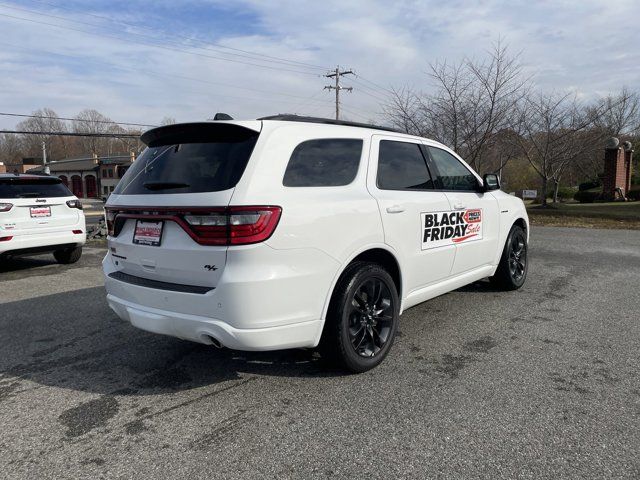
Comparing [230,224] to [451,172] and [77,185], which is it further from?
[77,185]

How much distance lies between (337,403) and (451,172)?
106 inches

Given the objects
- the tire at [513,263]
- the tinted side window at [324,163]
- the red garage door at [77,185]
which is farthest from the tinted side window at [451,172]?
the red garage door at [77,185]

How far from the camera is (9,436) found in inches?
112

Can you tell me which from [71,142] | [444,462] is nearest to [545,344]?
[444,462]

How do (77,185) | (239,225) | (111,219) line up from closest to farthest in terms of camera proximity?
(239,225)
(111,219)
(77,185)

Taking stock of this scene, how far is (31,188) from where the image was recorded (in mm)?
7785

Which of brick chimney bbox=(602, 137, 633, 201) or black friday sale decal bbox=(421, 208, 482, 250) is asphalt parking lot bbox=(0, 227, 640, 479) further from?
brick chimney bbox=(602, 137, 633, 201)

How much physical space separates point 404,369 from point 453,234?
59.5 inches

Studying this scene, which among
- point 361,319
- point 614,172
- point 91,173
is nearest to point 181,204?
point 361,319

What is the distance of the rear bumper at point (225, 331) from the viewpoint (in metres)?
2.97

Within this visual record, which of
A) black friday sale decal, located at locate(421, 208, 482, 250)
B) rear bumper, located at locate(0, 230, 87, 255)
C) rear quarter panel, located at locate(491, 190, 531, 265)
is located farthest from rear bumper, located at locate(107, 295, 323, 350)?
rear bumper, located at locate(0, 230, 87, 255)

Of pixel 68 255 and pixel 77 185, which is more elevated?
pixel 77 185

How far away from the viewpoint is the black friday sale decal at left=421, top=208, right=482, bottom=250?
166 inches

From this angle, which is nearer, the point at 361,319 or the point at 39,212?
the point at 361,319
